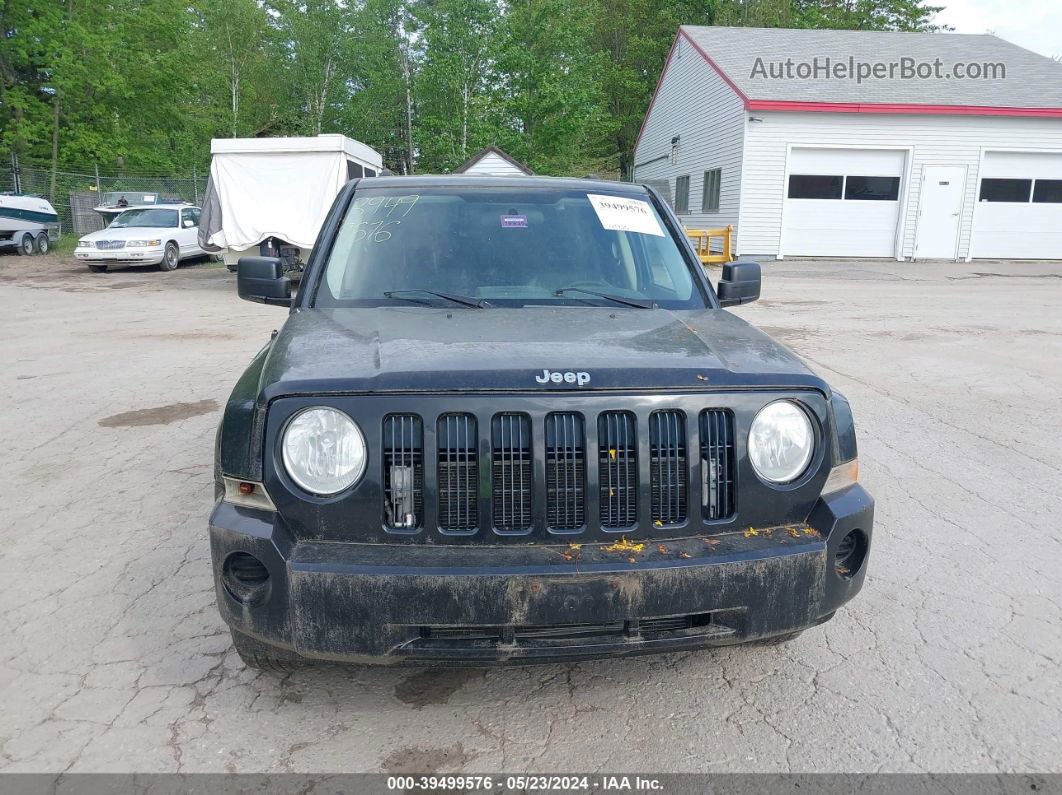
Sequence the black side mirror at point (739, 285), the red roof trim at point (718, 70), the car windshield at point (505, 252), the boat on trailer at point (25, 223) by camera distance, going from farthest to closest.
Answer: the boat on trailer at point (25, 223)
the red roof trim at point (718, 70)
the black side mirror at point (739, 285)
the car windshield at point (505, 252)

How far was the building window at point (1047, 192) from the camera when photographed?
2095 cm

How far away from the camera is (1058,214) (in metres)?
21.2

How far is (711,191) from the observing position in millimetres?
23875

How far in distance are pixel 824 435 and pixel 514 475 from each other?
982 mm

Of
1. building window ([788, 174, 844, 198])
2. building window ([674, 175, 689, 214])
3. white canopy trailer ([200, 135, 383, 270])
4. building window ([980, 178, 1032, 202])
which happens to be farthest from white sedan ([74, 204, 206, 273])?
building window ([980, 178, 1032, 202])

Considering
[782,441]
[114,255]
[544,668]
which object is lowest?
[544,668]

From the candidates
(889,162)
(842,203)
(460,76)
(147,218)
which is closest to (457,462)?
(842,203)

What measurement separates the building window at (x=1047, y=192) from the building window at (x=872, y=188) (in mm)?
3735

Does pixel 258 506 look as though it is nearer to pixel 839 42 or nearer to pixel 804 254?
pixel 804 254

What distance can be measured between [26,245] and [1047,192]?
27814 mm

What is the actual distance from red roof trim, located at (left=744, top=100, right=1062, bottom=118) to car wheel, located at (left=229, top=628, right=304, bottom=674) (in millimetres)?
20139

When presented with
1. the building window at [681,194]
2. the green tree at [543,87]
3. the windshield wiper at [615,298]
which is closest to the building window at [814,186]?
the building window at [681,194]

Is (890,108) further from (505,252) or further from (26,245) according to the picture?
(26,245)

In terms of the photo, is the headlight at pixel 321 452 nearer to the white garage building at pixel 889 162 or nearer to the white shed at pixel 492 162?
the white shed at pixel 492 162
